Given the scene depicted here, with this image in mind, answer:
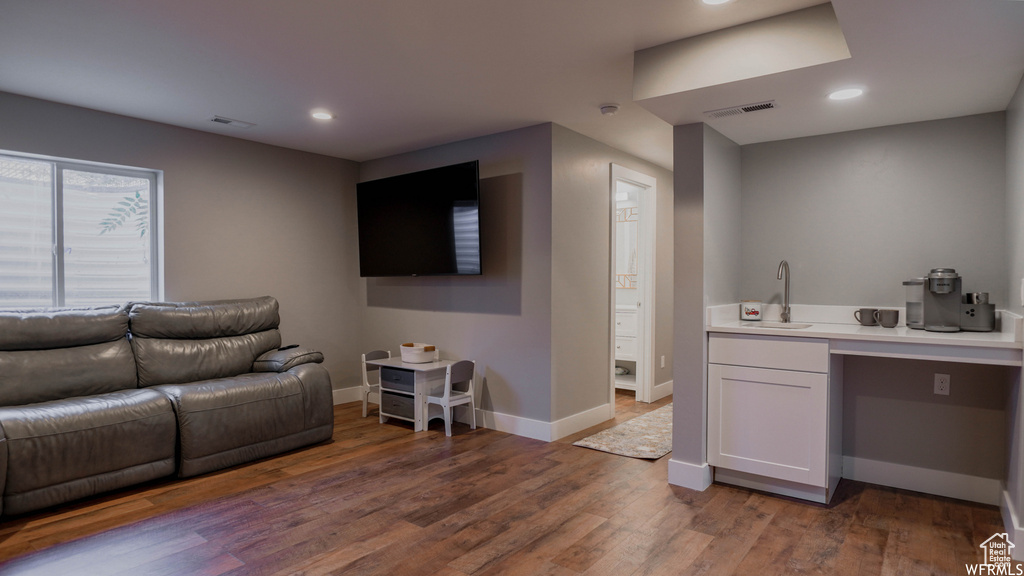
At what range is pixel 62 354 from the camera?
3229mm

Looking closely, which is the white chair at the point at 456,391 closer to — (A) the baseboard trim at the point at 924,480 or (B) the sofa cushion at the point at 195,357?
(B) the sofa cushion at the point at 195,357

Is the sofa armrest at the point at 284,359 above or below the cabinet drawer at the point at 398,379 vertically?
above

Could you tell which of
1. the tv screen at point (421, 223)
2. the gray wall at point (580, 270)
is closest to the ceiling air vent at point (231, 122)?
the tv screen at point (421, 223)

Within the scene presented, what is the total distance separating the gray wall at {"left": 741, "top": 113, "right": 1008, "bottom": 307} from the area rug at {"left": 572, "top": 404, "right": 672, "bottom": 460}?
1175 mm

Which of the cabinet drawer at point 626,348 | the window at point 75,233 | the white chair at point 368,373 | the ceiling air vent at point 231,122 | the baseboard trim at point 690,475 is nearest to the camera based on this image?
the baseboard trim at point 690,475

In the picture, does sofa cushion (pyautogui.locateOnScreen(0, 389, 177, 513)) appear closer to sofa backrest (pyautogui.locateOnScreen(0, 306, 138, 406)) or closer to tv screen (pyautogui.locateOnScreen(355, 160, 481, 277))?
sofa backrest (pyautogui.locateOnScreen(0, 306, 138, 406))

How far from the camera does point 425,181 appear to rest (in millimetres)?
4355

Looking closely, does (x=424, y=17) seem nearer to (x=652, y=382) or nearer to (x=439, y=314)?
(x=439, y=314)

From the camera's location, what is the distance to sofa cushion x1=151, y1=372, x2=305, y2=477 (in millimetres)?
3195

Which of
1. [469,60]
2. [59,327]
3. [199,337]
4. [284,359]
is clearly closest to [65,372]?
[59,327]

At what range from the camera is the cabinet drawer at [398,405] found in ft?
13.9

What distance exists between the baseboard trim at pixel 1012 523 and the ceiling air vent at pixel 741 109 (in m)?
2.05

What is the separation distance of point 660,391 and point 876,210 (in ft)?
8.71

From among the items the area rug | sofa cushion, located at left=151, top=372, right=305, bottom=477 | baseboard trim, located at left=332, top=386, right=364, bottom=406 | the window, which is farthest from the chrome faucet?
the window
